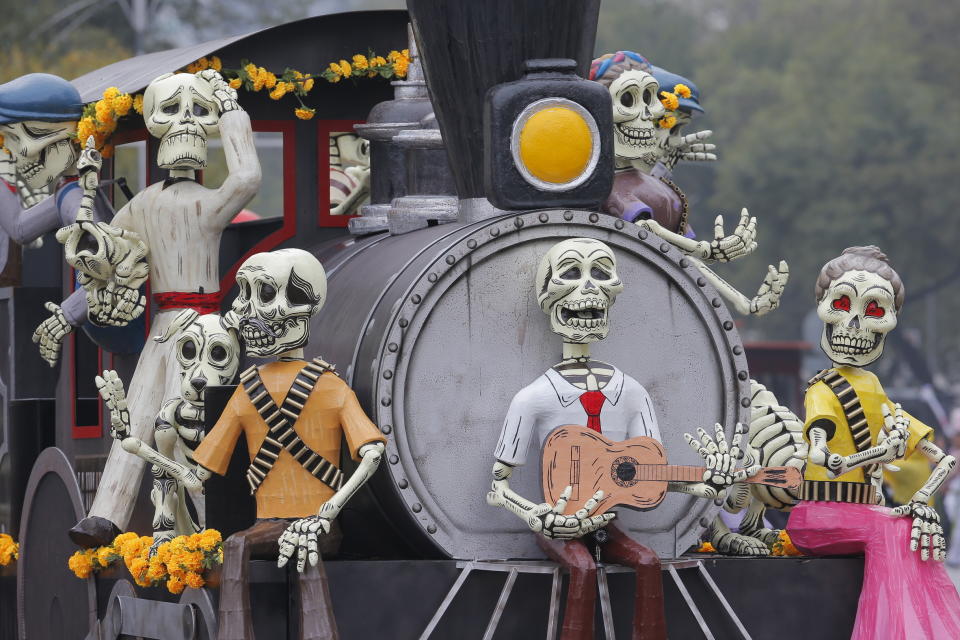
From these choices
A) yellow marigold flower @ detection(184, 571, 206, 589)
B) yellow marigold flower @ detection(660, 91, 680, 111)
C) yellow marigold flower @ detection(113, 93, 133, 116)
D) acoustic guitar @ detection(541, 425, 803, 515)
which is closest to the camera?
acoustic guitar @ detection(541, 425, 803, 515)

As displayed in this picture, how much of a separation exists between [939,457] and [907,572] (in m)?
0.46

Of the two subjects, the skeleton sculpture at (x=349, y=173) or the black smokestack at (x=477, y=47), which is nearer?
the black smokestack at (x=477, y=47)

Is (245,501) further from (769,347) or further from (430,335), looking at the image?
(769,347)

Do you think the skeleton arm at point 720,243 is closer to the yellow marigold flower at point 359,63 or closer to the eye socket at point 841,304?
the eye socket at point 841,304

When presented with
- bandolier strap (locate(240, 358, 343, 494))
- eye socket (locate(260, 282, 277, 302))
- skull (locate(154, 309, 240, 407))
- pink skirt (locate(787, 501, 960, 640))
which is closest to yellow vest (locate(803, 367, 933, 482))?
pink skirt (locate(787, 501, 960, 640))

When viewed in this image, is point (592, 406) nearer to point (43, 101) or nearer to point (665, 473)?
point (665, 473)

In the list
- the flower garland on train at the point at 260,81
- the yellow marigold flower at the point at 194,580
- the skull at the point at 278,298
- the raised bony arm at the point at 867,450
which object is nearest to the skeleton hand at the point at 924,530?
the raised bony arm at the point at 867,450

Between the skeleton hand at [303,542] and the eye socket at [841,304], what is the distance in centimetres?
218

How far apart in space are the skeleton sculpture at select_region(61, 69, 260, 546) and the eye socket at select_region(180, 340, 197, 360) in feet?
1.19

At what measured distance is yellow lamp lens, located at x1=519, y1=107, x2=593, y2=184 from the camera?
7.08m

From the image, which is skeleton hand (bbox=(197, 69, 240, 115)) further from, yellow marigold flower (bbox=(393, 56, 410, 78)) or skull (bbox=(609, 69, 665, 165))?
skull (bbox=(609, 69, 665, 165))

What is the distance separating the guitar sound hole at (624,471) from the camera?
6.64 m

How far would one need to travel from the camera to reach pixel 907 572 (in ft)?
23.2

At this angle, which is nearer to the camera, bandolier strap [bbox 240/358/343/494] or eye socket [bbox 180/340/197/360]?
bandolier strap [bbox 240/358/343/494]
